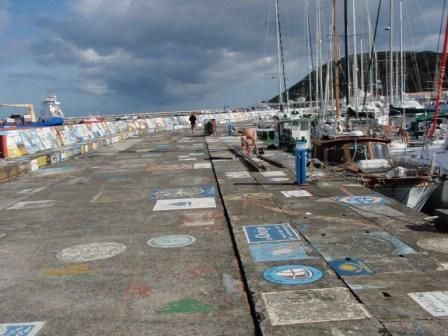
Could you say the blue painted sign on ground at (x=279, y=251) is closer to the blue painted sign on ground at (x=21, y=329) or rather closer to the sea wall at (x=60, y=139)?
the blue painted sign on ground at (x=21, y=329)

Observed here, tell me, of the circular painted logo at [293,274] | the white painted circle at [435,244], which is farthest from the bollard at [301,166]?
the circular painted logo at [293,274]

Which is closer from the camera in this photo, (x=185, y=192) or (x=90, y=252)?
(x=90, y=252)

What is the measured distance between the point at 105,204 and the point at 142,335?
24.5ft

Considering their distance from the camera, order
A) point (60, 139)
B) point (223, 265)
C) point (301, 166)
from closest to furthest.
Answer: point (223, 265) < point (301, 166) < point (60, 139)

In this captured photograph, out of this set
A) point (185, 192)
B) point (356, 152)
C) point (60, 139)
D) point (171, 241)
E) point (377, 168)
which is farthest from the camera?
point (60, 139)

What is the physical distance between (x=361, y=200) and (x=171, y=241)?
4967 mm

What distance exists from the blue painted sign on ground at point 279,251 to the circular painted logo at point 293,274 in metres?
0.41

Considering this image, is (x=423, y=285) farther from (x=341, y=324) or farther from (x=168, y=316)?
(x=168, y=316)

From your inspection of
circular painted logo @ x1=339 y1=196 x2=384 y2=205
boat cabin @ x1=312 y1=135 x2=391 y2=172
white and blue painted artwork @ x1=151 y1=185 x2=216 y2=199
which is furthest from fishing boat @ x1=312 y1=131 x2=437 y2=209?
white and blue painted artwork @ x1=151 y1=185 x2=216 y2=199

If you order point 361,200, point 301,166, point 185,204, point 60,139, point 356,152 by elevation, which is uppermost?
point 60,139

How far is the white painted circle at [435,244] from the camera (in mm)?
7004

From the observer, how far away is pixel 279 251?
23.3 ft

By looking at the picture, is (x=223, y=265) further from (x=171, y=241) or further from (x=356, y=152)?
(x=356, y=152)

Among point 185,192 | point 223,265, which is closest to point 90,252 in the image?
point 223,265
